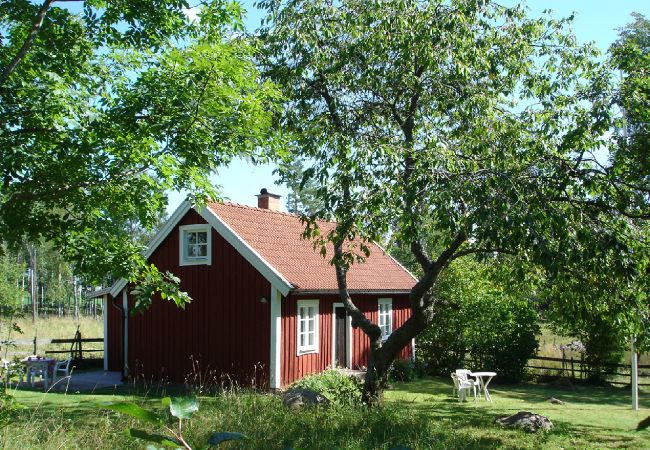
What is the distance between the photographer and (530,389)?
19.2 m

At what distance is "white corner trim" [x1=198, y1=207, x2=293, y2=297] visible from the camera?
16.1m

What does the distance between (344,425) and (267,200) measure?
14.1m

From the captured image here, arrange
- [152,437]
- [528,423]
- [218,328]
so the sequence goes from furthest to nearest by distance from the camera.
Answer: [218,328] < [528,423] < [152,437]

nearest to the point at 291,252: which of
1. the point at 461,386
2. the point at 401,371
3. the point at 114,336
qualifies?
the point at 401,371

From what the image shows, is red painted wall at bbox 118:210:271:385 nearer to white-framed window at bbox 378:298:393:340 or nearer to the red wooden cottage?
the red wooden cottage

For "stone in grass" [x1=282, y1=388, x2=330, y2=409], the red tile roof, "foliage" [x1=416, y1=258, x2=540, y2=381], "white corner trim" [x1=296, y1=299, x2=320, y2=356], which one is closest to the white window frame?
the red tile roof

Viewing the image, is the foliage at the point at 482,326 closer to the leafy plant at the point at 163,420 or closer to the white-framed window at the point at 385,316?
the white-framed window at the point at 385,316

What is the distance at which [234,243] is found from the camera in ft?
55.9

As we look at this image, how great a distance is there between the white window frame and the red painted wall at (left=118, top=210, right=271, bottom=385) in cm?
14

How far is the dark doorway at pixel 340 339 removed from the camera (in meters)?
19.0

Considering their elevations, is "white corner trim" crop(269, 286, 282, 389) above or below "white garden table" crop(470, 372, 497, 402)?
above

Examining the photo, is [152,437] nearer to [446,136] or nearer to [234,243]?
[446,136]

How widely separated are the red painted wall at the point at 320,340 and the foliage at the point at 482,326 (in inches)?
80.2

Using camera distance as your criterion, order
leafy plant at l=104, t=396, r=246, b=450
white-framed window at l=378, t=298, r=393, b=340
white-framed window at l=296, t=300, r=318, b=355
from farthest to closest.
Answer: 1. white-framed window at l=378, t=298, r=393, b=340
2. white-framed window at l=296, t=300, r=318, b=355
3. leafy plant at l=104, t=396, r=246, b=450
